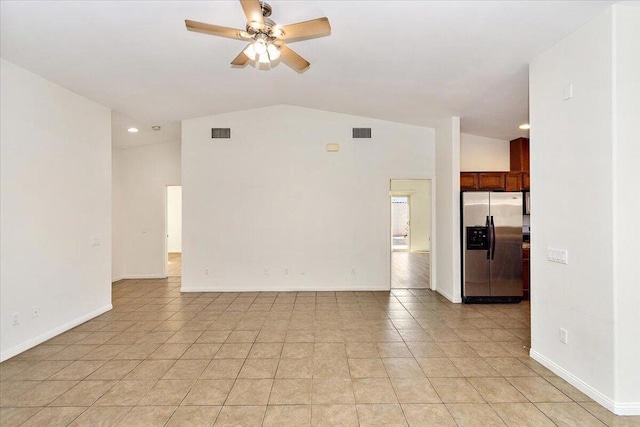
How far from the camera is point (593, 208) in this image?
2.49 metres

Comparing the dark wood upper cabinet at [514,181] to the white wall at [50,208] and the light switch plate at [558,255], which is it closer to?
the light switch plate at [558,255]

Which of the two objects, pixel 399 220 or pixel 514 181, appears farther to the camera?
pixel 399 220

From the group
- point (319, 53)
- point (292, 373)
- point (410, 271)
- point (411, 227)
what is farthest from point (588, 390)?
point (411, 227)

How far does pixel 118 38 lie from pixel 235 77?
4.92ft

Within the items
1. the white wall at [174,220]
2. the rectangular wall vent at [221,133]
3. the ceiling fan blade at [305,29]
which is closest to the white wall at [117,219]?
the rectangular wall vent at [221,133]

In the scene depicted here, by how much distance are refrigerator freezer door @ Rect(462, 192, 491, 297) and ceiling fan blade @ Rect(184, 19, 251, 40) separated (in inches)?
161

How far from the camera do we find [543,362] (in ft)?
9.97

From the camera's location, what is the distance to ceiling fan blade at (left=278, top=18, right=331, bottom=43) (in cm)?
239

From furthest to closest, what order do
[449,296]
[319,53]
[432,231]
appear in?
[432,231] < [449,296] < [319,53]

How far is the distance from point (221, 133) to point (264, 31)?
3.64 metres

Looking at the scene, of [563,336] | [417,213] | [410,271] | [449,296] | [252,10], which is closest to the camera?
[252,10]

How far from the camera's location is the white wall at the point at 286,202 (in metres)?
5.87

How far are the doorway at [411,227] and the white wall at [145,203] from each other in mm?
5437

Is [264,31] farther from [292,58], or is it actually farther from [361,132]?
[361,132]
